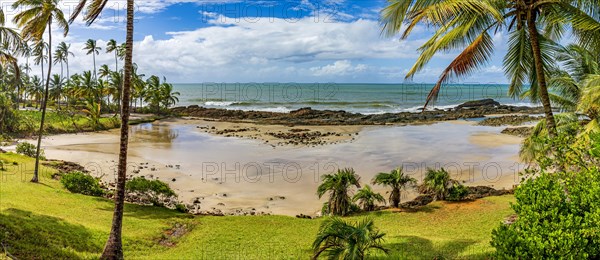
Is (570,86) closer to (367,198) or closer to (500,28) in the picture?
(500,28)

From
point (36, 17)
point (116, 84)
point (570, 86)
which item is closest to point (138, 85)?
point (116, 84)

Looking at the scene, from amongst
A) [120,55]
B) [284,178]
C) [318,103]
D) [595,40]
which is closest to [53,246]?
[284,178]

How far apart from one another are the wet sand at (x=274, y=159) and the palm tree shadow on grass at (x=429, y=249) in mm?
5651

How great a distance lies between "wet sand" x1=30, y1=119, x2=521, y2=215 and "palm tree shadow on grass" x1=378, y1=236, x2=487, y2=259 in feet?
18.5

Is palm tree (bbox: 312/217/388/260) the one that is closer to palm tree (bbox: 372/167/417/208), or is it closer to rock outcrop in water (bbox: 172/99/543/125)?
palm tree (bbox: 372/167/417/208)

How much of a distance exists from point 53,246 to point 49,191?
23.8 feet

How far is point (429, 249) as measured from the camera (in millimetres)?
9250

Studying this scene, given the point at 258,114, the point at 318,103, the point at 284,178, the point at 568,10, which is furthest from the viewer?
the point at 318,103

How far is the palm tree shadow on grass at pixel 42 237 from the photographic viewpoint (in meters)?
8.39

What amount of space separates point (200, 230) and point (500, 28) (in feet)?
33.7

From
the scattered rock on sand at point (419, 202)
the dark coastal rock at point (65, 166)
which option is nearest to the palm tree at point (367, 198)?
the scattered rock on sand at point (419, 202)

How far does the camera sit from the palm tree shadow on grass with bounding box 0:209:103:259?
839cm

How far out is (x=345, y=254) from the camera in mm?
6082

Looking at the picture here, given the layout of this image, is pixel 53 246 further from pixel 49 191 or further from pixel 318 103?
pixel 318 103
